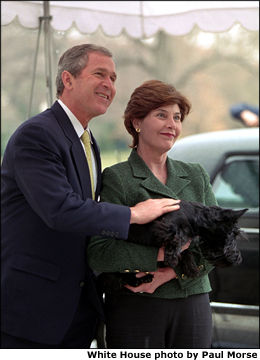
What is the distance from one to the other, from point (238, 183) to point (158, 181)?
2.49 metres

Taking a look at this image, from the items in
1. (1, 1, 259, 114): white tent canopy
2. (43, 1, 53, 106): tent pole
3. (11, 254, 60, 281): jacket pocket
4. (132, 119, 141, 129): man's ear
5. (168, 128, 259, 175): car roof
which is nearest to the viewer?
(11, 254, 60, 281): jacket pocket

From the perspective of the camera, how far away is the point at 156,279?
6.26 feet

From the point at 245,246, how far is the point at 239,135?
2.96 feet

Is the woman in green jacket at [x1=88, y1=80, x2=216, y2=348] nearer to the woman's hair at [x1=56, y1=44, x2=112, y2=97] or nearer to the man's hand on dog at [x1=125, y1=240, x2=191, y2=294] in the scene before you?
the man's hand on dog at [x1=125, y1=240, x2=191, y2=294]

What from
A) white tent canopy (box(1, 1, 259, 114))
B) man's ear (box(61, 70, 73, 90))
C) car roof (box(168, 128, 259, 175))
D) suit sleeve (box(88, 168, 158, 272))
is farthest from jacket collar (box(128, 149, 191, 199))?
car roof (box(168, 128, 259, 175))

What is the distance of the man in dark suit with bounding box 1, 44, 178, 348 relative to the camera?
1687mm

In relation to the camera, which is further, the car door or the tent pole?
the car door

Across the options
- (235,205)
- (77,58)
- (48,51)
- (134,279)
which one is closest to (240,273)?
(235,205)

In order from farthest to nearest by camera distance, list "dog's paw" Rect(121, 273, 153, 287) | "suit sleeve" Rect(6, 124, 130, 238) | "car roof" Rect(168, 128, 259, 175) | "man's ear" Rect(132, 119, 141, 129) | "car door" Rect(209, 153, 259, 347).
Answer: "car roof" Rect(168, 128, 259, 175) → "car door" Rect(209, 153, 259, 347) → "man's ear" Rect(132, 119, 141, 129) → "dog's paw" Rect(121, 273, 153, 287) → "suit sleeve" Rect(6, 124, 130, 238)

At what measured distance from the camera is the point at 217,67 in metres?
15.1

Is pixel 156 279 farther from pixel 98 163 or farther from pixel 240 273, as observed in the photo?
pixel 240 273

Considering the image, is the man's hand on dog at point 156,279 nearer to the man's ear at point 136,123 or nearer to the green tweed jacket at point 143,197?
the green tweed jacket at point 143,197

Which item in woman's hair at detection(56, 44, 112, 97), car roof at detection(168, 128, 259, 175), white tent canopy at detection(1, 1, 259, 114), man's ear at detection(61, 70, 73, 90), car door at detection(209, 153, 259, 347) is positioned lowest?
car door at detection(209, 153, 259, 347)

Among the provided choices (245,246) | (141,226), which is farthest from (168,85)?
(245,246)
